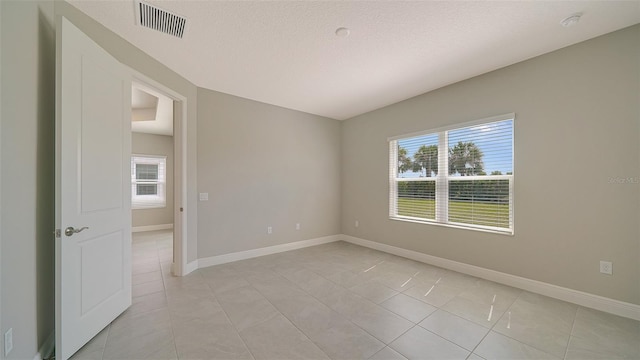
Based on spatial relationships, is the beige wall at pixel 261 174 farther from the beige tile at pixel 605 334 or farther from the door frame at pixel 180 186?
the beige tile at pixel 605 334

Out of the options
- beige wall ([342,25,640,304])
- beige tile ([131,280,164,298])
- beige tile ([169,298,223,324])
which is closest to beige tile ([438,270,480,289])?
beige wall ([342,25,640,304])

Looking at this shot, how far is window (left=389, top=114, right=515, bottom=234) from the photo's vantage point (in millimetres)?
2945

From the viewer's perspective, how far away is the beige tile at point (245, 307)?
212 centimetres

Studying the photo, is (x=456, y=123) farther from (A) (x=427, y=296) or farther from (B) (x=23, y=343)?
(B) (x=23, y=343)

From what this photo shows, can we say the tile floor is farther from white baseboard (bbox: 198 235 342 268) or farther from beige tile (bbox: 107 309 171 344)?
white baseboard (bbox: 198 235 342 268)

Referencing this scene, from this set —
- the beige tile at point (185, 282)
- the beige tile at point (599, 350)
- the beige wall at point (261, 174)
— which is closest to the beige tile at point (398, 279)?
the beige tile at point (599, 350)

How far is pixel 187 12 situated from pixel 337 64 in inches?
61.6

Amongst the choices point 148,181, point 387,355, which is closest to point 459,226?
point 387,355

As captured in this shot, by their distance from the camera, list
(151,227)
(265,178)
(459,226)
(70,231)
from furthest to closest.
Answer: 1. (151,227)
2. (265,178)
3. (459,226)
4. (70,231)

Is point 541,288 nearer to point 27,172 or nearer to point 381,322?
point 381,322

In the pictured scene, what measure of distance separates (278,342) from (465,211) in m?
2.92

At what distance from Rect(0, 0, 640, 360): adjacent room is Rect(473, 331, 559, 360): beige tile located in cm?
2

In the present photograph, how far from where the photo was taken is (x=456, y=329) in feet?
6.49

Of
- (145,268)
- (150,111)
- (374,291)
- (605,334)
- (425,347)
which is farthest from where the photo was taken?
(150,111)
